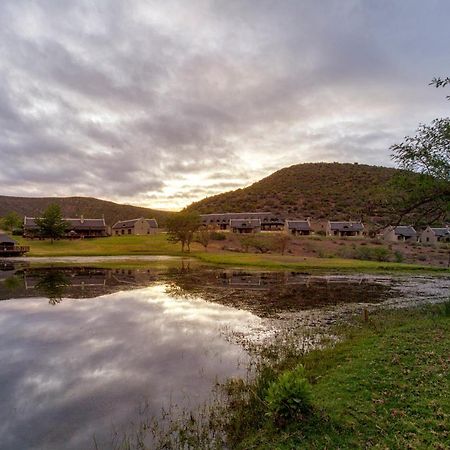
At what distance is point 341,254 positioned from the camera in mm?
78500

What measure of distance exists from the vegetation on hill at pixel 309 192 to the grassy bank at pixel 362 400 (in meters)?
116

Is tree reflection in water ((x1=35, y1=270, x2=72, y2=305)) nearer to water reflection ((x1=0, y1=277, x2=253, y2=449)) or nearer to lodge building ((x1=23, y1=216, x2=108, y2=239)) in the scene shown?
water reflection ((x1=0, y1=277, x2=253, y2=449))

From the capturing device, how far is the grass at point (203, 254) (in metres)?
58.8

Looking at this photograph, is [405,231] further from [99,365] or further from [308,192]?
[99,365]

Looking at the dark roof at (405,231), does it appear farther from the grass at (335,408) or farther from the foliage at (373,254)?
the grass at (335,408)

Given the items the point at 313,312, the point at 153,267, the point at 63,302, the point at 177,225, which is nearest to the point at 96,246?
the point at 177,225

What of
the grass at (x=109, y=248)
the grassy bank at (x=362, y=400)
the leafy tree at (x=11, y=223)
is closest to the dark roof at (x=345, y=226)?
the grass at (x=109, y=248)

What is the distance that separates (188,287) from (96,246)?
65.6m

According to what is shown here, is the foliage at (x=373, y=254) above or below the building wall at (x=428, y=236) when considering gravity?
below

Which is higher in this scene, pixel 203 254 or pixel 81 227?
pixel 81 227

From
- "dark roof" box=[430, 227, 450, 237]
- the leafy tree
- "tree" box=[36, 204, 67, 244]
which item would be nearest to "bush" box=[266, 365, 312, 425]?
"tree" box=[36, 204, 67, 244]

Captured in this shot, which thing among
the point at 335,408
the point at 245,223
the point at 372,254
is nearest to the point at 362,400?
the point at 335,408

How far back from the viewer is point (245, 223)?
12838cm

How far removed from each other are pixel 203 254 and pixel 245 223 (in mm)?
48705
